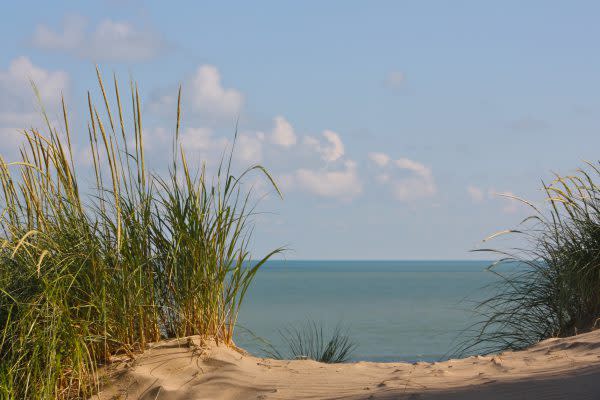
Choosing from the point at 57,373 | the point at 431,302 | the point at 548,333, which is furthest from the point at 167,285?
the point at 431,302

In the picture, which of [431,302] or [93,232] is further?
[431,302]

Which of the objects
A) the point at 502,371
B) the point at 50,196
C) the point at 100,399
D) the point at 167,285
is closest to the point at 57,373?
the point at 100,399

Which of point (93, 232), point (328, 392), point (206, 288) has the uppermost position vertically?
point (93, 232)

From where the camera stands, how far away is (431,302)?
31203mm

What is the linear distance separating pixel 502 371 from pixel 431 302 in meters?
28.1

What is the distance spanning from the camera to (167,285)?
403cm

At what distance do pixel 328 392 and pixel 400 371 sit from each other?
478 mm

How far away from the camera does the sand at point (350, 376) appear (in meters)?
3.30

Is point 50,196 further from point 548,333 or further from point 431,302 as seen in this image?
point 431,302

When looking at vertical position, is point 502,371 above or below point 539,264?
below

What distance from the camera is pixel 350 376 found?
3.83 m

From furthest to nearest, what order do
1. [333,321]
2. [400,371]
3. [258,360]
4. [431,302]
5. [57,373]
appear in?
[431,302] → [333,321] → [258,360] → [400,371] → [57,373]

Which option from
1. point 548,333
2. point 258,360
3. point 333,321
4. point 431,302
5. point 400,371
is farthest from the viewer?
point 431,302

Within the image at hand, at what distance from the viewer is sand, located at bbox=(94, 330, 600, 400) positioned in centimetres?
330
